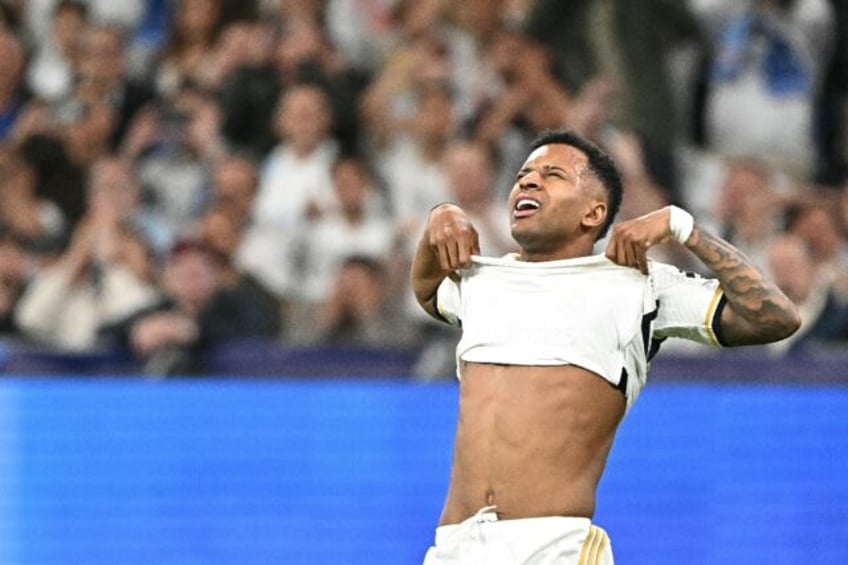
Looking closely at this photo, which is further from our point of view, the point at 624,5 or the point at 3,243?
the point at 624,5

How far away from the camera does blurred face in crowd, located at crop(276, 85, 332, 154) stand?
7.84 metres

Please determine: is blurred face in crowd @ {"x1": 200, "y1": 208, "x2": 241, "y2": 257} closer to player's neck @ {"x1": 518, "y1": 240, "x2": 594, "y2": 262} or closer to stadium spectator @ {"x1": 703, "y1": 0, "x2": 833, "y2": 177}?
stadium spectator @ {"x1": 703, "y1": 0, "x2": 833, "y2": 177}

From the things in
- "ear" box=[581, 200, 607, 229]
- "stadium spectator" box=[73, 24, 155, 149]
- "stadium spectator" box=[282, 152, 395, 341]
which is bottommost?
"ear" box=[581, 200, 607, 229]

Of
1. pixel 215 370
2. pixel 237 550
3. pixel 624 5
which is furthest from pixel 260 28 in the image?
pixel 237 550

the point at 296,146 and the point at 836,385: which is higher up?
the point at 296,146

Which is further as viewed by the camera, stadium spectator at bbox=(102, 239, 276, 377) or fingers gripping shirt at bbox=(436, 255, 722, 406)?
stadium spectator at bbox=(102, 239, 276, 377)

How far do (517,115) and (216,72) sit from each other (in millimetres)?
1476

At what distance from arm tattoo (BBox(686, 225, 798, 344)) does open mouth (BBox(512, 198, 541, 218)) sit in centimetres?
37

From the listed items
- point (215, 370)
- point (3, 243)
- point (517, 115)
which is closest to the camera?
point (215, 370)

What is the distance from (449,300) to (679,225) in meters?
0.67

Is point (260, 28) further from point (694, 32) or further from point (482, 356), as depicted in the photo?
point (482, 356)

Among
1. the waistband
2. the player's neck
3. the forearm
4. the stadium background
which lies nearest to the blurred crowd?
the stadium background

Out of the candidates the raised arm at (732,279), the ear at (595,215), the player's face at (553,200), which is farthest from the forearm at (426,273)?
the raised arm at (732,279)

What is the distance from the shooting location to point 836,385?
6352 millimetres
